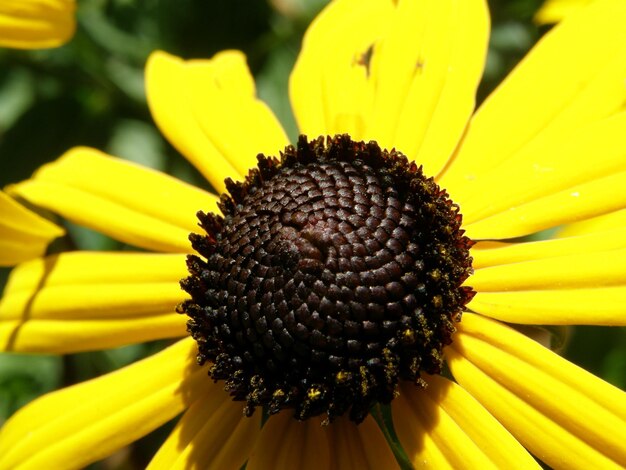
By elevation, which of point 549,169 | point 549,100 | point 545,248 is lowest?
point 545,248

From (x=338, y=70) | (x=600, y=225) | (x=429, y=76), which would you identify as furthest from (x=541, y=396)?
(x=338, y=70)

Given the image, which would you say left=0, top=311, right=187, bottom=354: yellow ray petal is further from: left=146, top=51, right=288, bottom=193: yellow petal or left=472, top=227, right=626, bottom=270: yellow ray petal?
left=472, top=227, right=626, bottom=270: yellow ray petal

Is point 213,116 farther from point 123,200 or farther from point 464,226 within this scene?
point 464,226

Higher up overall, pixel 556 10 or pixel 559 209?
pixel 556 10

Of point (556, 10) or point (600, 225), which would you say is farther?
point (556, 10)

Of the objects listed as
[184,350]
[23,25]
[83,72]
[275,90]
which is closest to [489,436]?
[184,350]

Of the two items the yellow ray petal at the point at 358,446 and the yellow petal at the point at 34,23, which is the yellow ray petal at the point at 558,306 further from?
the yellow petal at the point at 34,23

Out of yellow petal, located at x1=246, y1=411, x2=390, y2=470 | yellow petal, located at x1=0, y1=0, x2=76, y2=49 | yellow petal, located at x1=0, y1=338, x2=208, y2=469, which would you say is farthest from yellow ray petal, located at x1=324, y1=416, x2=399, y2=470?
yellow petal, located at x1=0, y1=0, x2=76, y2=49
